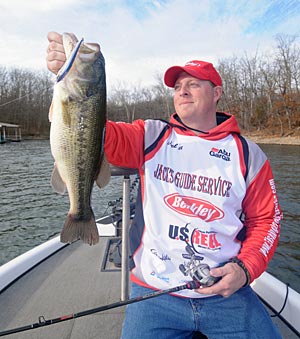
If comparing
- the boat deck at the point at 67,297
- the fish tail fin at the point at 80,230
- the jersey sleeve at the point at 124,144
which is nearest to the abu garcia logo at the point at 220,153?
the jersey sleeve at the point at 124,144

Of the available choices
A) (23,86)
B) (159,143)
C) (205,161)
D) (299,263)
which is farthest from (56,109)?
(23,86)

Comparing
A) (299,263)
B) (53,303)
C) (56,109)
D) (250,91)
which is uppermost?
(250,91)

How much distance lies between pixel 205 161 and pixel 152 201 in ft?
1.48

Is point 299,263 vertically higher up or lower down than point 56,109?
lower down

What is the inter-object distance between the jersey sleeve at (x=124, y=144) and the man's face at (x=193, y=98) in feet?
1.06

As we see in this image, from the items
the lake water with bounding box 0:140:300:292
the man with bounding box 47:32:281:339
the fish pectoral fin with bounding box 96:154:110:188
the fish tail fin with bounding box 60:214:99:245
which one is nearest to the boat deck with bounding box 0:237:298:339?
the man with bounding box 47:32:281:339

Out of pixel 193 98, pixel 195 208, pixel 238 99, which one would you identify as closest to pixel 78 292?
pixel 195 208

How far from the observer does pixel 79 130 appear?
1.61 meters

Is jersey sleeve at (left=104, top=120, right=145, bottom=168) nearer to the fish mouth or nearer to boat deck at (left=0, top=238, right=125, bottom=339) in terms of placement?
the fish mouth

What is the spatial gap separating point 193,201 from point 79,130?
85 centimetres

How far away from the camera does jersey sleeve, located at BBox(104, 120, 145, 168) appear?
191cm

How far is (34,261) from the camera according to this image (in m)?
3.18

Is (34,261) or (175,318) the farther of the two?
(34,261)

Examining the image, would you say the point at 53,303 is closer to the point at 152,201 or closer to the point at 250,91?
the point at 152,201
